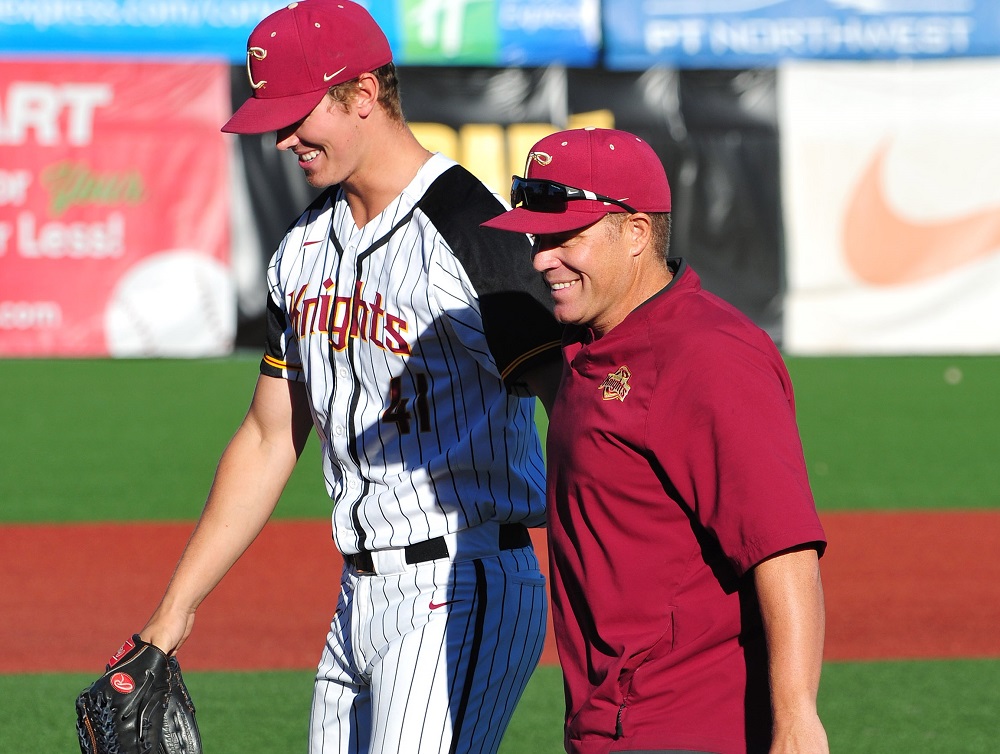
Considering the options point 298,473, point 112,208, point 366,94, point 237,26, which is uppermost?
point 237,26

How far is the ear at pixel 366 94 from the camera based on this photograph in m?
3.20

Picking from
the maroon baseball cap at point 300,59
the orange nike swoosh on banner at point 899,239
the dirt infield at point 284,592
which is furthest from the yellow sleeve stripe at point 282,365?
the orange nike swoosh on banner at point 899,239

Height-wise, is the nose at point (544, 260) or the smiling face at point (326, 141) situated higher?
the smiling face at point (326, 141)

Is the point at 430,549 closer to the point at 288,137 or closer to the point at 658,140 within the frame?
the point at 288,137

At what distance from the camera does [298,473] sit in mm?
11875

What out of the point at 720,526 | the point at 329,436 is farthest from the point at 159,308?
the point at 720,526

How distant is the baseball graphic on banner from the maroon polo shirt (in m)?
15.5

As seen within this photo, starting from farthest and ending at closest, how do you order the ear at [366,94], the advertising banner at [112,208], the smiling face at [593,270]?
the advertising banner at [112,208] < the ear at [366,94] < the smiling face at [593,270]

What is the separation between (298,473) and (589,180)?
9.46 metres

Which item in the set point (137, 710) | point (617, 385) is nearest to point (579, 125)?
point (137, 710)

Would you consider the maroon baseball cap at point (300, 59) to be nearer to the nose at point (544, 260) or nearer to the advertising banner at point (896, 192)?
the nose at point (544, 260)

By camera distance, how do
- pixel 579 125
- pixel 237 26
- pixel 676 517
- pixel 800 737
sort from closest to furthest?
pixel 800 737, pixel 676 517, pixel 579 125, pixel 237 26

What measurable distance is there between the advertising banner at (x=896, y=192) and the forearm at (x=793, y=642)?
633 inches

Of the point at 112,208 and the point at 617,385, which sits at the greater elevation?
the point at 112,208
